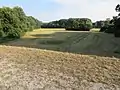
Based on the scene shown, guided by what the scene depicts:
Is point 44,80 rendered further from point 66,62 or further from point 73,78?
point 66,62

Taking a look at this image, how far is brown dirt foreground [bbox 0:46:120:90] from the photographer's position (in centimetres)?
695

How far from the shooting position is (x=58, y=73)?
759cm

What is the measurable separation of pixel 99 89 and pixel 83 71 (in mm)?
975

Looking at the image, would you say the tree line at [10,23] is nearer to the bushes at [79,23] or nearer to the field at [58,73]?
the field at [58,73]

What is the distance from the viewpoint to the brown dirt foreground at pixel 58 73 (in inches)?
273

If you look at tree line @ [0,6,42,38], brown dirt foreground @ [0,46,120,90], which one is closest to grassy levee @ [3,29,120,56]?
tree line @ [0,6,42,38]

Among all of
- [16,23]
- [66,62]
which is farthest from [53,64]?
[16,23]

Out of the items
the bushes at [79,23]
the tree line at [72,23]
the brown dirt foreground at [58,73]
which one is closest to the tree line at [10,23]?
the brown dirt foreground at [58,73]

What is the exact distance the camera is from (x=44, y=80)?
7266 millimetres

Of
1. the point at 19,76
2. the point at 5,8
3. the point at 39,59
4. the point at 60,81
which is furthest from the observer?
the point at 5,8

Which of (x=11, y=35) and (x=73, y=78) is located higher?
(x=73, y=78)

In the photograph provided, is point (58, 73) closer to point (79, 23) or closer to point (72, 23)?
point (72, 23)

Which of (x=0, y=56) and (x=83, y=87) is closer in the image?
(x=83, y=87)

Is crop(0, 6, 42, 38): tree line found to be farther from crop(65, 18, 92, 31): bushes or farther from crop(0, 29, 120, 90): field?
crop(65, 18, 92, 31): bushes
